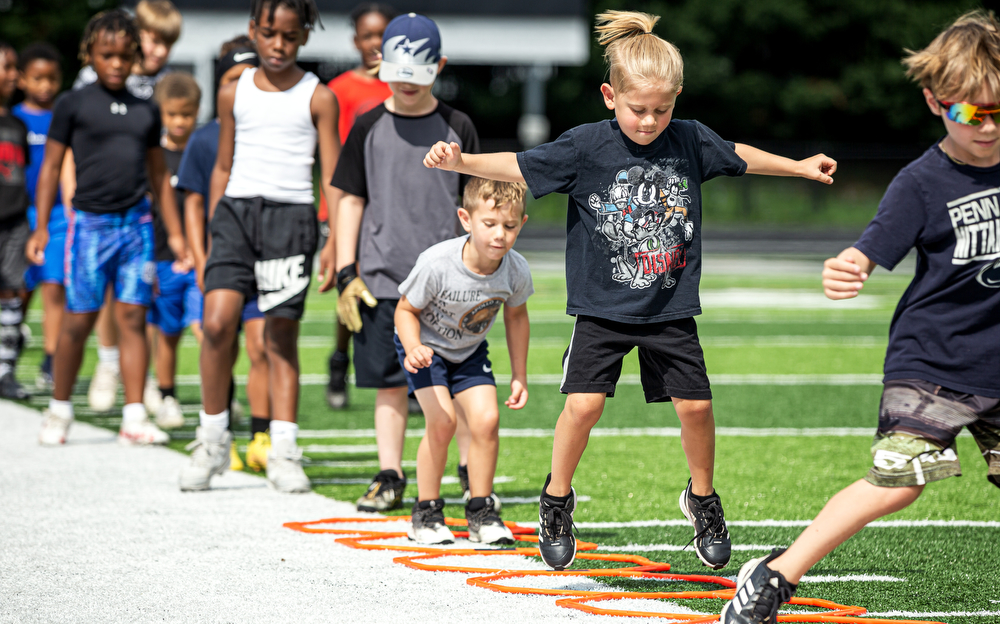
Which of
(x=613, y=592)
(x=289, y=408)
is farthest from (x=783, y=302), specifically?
(x=613, y=592)

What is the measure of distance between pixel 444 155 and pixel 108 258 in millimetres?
3684

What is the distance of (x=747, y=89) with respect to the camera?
1802 inches

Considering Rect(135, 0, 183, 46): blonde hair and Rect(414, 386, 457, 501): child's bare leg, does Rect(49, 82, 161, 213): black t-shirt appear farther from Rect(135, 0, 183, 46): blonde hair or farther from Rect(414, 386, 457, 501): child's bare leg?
Rect(414, 386, 457, 501): child's bare leg

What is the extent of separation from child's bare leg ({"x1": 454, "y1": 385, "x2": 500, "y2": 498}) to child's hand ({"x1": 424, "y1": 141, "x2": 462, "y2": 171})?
114 cm

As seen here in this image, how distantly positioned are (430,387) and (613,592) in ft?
4.13

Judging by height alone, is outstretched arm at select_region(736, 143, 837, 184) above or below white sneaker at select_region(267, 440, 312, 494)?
above

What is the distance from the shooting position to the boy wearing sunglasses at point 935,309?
3.26m

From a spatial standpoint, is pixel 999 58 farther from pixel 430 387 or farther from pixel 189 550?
pixel 189 550

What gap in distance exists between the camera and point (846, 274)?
131 inches

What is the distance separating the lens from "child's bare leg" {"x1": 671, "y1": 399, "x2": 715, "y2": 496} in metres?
4.07

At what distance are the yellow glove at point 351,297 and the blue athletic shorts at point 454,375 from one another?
1.13 feet

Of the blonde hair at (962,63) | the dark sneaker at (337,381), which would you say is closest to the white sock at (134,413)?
the dark sneaker at (337,381)

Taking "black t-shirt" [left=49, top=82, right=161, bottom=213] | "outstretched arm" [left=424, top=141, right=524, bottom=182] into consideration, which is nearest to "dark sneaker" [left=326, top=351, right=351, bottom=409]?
"black t-shirt" [left=49, top=82, right=161, bottom=213]

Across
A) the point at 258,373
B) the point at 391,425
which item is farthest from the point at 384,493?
the point at 258,373
